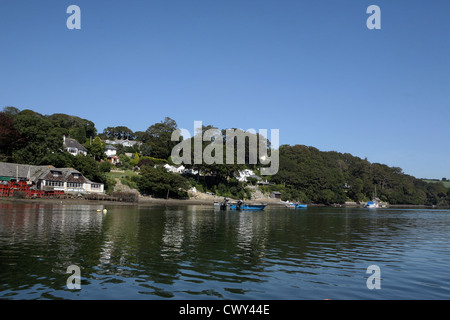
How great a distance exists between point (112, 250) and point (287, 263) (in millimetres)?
11395

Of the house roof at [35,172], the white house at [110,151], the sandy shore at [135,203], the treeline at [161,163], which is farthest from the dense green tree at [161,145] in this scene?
the house roof at [35,172]

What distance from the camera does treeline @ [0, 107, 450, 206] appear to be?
93.3 metres

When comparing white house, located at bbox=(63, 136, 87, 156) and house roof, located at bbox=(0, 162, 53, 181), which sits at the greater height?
white house, located at bbox=(63, 136, 87, 156)

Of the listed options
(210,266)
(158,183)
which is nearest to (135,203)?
(158,183)

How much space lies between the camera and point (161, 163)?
134000 mm

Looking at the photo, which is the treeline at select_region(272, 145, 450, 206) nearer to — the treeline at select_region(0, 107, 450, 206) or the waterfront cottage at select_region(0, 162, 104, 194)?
the treeline at select_region(0, 107, 450, 206)

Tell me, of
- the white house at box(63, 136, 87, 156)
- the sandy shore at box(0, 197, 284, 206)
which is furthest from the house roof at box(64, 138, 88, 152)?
the sandy shore at box(0, 197, 284, 206)

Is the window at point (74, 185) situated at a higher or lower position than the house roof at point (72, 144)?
lower

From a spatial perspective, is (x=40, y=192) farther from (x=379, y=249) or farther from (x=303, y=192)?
(x=303, y=192)

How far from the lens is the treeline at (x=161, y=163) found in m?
93.3

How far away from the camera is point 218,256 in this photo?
2292cm

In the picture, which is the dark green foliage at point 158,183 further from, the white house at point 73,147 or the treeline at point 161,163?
the white house at point 73,147

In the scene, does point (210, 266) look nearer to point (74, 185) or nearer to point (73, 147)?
point (74, 185)
